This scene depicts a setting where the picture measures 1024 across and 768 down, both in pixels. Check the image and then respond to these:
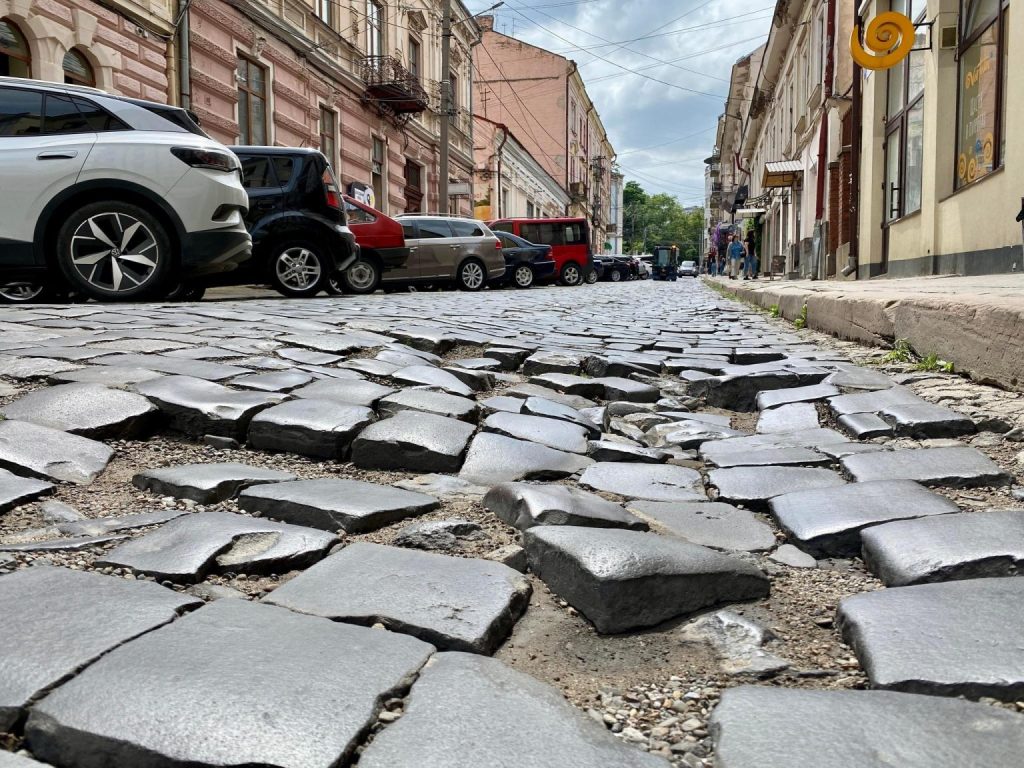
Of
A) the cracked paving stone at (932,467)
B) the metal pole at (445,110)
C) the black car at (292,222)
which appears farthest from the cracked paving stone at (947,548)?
the metal pole at (445,110)

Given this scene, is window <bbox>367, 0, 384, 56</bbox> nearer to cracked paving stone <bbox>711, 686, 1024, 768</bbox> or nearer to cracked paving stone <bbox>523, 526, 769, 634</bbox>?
cracked paving stone <bbox>523, 526, 769, 634</bbox>

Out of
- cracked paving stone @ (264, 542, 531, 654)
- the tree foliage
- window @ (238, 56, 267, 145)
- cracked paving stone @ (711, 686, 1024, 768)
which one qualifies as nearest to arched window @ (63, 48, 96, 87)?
window @ (238, 56, 267, 145)

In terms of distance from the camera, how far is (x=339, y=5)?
66.4 feet

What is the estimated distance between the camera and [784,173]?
938 inches

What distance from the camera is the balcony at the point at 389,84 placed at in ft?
70.7

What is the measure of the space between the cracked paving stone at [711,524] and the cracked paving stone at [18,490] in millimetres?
1342

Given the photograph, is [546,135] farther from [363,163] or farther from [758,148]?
[363,163]

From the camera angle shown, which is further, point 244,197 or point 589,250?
point 589,250

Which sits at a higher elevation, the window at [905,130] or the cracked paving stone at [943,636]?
the window at [905,130]

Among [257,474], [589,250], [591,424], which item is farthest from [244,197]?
[589,250]

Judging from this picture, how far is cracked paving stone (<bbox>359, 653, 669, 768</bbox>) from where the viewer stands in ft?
3.21

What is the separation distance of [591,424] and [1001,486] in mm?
1314

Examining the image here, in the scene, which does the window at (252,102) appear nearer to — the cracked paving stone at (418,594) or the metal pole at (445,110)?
the metal pole at (445,110)

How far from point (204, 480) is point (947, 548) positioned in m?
1.61
